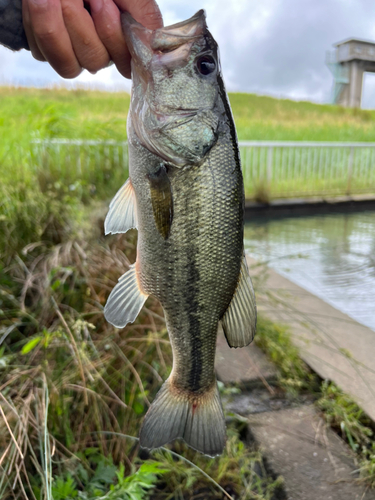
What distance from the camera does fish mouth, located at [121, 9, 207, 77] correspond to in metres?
1.14

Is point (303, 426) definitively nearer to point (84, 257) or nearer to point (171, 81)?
point (84, 257)

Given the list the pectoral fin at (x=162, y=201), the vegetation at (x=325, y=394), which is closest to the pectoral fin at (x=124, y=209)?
the pectoral fin at (x=162, y=201)

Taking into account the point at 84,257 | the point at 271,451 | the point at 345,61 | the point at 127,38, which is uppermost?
the point at 345,61

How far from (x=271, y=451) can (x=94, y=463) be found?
918mm

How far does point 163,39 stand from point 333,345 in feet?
8.64

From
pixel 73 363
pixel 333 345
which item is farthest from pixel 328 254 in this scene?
pixel 73 363

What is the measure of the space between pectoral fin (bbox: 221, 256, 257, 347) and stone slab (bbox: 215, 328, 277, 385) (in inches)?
60.0

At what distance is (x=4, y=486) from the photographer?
1.59 metres

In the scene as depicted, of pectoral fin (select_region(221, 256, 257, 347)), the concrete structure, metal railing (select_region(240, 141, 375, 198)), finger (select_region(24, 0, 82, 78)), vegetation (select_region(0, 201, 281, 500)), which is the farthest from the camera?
the concrete structure

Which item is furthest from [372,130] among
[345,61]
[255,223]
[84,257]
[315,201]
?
[84,257]

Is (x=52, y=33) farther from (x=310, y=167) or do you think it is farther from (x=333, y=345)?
(x=310, y=167)

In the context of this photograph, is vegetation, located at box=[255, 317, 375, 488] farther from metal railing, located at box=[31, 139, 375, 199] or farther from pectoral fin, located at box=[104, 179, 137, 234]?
metal railing, located at box=[31, 139, 375, 199]

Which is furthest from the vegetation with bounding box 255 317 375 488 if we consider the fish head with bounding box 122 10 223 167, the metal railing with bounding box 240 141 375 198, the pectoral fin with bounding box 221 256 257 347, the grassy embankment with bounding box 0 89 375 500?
the metal railing with bounding box 240 141 375 198

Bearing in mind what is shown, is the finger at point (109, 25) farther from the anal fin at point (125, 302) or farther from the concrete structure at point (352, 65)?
the concrete structure at point (352, 65)
